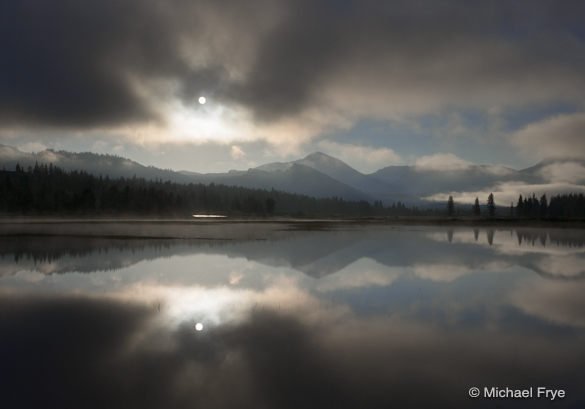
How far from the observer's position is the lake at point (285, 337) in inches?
430

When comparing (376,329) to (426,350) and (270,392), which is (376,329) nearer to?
(426,350)

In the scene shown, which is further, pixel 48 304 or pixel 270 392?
pixel 48 304

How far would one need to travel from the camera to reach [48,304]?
65.9 feet

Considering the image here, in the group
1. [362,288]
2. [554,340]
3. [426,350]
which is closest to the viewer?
[426,350]

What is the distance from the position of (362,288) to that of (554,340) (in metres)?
→ 11.6

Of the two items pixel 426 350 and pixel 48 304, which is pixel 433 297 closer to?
pixel 426 350

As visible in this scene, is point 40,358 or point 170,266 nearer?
point 40,358

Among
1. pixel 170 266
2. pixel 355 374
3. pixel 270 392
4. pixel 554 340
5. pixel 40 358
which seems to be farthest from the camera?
pixel 170 266

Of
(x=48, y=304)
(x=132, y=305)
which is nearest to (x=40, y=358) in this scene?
(x=132, y=305)

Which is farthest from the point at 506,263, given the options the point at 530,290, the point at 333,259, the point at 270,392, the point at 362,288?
the point at 270,392

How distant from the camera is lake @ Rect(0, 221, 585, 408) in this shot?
1091cm

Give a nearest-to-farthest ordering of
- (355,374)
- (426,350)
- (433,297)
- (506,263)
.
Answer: (355,374)
(426,350)
(433,297)
(506,263)

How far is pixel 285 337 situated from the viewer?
15.4m

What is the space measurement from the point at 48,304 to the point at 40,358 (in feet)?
26.9
